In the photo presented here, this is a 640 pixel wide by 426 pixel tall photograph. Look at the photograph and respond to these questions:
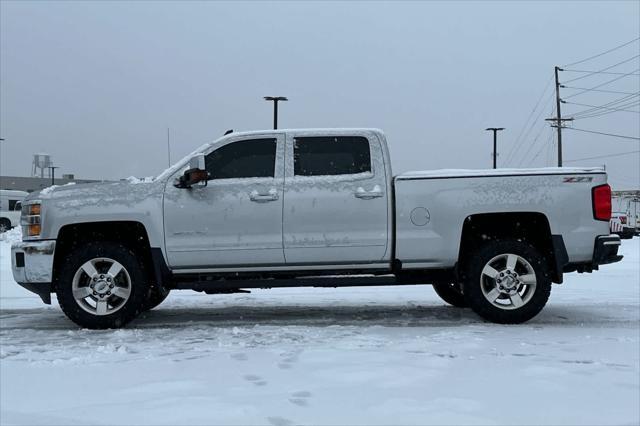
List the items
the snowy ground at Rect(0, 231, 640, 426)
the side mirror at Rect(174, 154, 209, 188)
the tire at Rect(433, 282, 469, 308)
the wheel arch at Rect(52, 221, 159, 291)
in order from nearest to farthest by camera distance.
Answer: the snowy ground at Rect(0, 231, 640, 426) < the side mirror at Rect(174, 154, 209, 188) < the wheel arch at Rect(52, 221, 159, 291) < the tire at Rect(433, 282, 469, 308)

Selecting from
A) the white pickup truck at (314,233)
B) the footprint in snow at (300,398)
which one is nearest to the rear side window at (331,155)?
the white pickup truck at (314,233)

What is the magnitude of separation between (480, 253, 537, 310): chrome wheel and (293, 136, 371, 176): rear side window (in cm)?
160

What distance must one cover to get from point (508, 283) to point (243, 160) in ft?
9.75

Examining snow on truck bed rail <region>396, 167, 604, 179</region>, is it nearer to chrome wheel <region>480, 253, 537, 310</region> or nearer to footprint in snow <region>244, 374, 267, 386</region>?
chrome wheel <region>480, 253, 537, 310</region>

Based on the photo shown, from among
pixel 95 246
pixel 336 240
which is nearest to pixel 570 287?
pixel 336 240

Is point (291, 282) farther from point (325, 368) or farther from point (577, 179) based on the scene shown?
point (577, 179)

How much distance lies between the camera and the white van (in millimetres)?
35438

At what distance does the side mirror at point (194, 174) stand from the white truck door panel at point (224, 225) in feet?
0.32

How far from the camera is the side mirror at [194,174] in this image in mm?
5977

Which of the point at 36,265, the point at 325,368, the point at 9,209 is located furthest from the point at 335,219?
the point at 9,209

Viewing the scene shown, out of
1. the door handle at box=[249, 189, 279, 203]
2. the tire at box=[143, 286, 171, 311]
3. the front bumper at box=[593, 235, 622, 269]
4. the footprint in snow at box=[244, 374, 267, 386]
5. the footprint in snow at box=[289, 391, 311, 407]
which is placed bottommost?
the footprint in snow at box=[289, 391, 311, 407]

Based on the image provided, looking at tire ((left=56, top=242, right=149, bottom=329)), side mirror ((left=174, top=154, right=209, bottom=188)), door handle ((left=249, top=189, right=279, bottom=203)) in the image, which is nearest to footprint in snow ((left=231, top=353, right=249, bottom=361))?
tire ((left=56, top=242, right=149, bottom=329))

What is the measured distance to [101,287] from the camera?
614 centimetres

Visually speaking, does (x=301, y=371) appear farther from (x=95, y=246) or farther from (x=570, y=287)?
(x=570, y=287)
